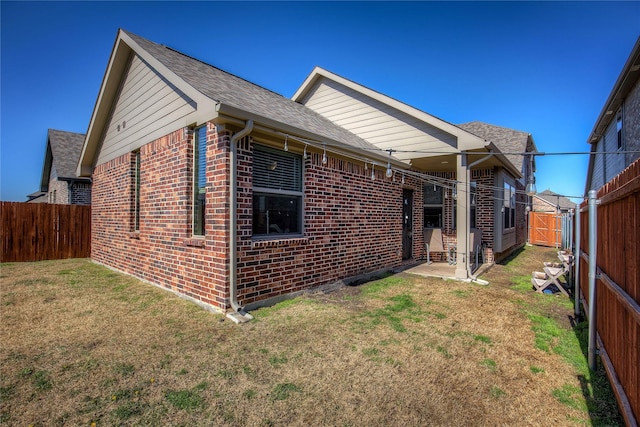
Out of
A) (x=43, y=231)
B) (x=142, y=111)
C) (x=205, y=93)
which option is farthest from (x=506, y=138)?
(x=43, y=231)

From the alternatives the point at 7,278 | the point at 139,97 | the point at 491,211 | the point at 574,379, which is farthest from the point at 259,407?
the point at 491,211

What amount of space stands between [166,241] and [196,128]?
2.29 meters

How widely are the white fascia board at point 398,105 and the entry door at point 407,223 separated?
2403 millimetres

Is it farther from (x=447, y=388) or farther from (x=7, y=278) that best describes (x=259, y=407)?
(x=7, y=278)

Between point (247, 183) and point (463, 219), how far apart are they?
5675 millimetres

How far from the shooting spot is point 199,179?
18.2ft

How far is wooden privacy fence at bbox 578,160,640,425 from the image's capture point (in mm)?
2188

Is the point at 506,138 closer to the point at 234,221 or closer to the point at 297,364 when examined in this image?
A: the point at 234,221

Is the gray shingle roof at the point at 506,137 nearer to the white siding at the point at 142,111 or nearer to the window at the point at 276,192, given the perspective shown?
the window at the point at 276,192

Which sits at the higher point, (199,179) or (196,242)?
(199,179)

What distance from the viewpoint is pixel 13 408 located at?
8.31 ft

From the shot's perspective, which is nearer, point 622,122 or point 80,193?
point 622,122

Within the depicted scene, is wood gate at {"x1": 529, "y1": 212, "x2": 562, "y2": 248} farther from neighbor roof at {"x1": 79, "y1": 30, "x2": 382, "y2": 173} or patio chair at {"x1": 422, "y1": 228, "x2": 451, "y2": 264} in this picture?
neighbor roof at {"x1": 79, "y1": 30, "x2": 382, "y2": 173}

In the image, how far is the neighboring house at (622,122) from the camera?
321 inches
